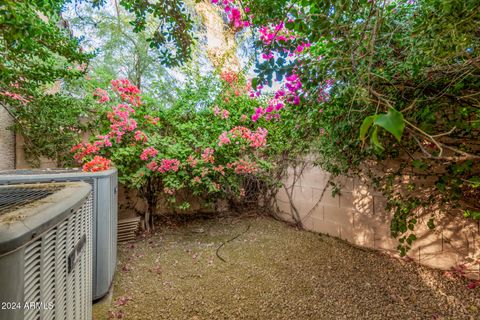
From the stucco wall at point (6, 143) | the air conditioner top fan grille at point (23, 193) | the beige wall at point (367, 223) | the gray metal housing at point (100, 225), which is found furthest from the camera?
the stucco wall at point (6, 143)

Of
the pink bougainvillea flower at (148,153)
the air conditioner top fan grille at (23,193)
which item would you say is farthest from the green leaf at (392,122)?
the pink bougainvillea flower at (148,153)

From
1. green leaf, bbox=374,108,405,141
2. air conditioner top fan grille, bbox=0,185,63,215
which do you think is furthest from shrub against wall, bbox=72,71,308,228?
green leaf, bbox=374,108,405,141

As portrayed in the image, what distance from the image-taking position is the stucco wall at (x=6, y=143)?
2.84 meters

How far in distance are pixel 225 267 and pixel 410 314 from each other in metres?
1.52

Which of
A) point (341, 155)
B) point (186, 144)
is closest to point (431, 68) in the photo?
point (341, 155)

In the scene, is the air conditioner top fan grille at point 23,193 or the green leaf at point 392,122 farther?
the air conditioner top fan grille at point 23,193

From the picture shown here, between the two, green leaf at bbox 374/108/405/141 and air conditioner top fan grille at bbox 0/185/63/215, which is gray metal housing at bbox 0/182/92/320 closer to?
air conditioner top fan grille at bbox 0/185/63/215

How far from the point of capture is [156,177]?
3447 mm

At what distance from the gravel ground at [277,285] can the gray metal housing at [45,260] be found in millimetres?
962

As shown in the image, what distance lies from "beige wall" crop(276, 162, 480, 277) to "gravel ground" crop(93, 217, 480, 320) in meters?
0.14

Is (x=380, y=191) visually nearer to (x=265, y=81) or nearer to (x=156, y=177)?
(x=265, y=81)

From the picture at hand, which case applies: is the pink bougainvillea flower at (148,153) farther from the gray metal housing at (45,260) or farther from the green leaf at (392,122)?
the green leaf at (392,122)

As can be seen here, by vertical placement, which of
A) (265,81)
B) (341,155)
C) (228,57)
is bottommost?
(341,155)

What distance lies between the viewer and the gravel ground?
5.39 ft
